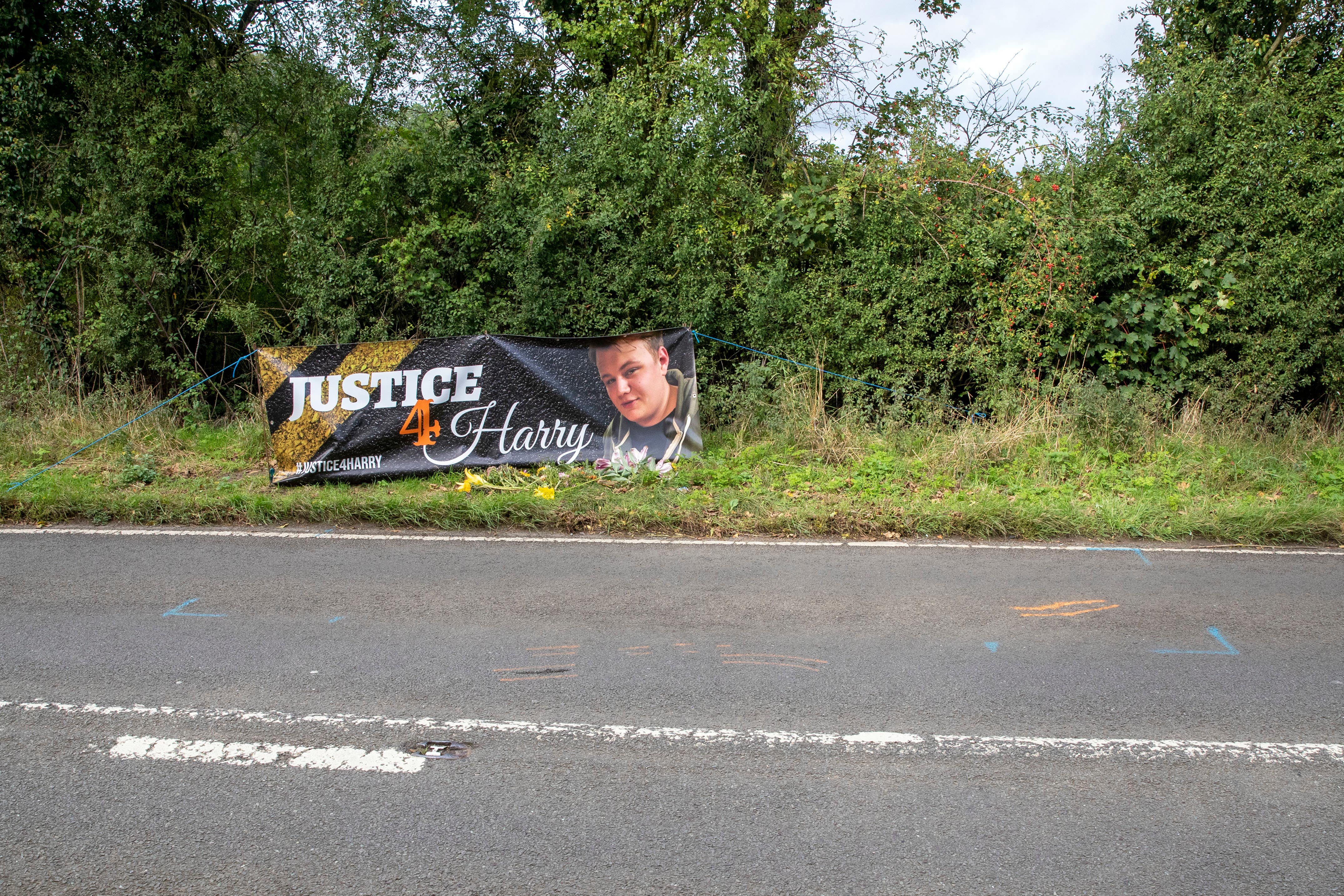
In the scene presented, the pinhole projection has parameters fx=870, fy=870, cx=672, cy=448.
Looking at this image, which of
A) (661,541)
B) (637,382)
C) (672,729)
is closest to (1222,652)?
(672,729)

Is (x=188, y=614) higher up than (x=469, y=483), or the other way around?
(x=469, y=483)

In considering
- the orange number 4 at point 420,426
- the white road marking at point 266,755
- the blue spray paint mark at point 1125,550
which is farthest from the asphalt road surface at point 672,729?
the orange number 4 at point 420,426

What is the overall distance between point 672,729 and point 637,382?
5.92m

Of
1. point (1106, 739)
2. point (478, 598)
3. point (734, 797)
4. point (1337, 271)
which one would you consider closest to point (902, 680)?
point (1106, 739)

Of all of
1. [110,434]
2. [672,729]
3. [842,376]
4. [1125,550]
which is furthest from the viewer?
[842,376]

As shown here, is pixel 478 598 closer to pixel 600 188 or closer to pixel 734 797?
pixel 734 797

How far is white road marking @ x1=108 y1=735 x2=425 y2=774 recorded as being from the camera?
3871 mm

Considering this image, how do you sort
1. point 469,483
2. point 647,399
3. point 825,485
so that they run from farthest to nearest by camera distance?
1. point 647,399
2. point 469,483
3. point 825,485

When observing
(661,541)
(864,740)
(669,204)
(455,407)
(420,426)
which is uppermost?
(669,204)

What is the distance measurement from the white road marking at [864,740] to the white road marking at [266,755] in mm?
32

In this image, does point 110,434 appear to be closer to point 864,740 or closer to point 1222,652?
point 864,740

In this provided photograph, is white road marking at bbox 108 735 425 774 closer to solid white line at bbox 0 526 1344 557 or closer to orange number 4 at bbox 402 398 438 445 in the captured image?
solid white line at bbox 0 526 1344 557

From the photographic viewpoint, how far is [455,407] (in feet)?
30.7

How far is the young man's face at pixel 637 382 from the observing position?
31.6ft
